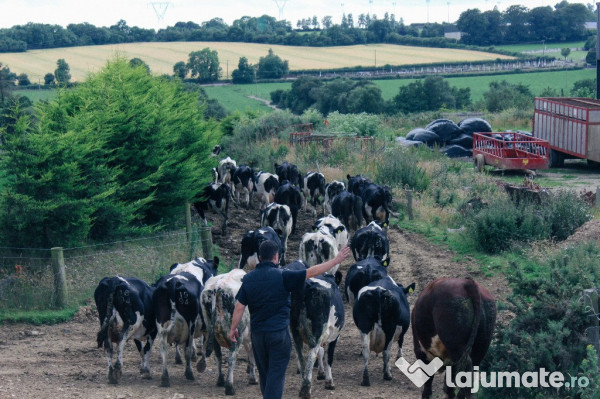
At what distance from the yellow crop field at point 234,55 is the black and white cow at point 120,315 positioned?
57090 millimetres

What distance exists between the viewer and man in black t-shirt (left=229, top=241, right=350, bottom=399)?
8.23 m

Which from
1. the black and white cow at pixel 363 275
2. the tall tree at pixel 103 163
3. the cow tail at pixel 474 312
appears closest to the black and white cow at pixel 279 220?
the tall tree at pixel 103 163

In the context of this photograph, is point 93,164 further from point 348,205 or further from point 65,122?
point 348,205

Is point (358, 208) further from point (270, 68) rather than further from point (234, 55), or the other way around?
point (234, 55)

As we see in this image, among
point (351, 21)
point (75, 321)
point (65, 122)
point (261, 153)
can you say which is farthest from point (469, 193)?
point (351, 21)

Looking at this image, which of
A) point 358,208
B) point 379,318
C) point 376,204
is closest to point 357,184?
point 376,204

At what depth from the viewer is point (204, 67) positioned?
77.6 metres

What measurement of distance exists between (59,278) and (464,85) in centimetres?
7129

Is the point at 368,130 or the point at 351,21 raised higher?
the point at 351,21

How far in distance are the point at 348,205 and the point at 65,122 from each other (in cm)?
704

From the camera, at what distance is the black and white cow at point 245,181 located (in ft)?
80.8

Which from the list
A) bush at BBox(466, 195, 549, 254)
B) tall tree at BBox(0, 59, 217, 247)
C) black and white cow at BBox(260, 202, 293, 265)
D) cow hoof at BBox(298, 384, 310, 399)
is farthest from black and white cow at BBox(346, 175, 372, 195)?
cow hoof at BBox(298, 384, 310, 399)

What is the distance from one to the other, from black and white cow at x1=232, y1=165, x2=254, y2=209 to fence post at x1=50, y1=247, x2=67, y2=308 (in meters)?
10.7

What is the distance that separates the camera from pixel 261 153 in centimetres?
3144
